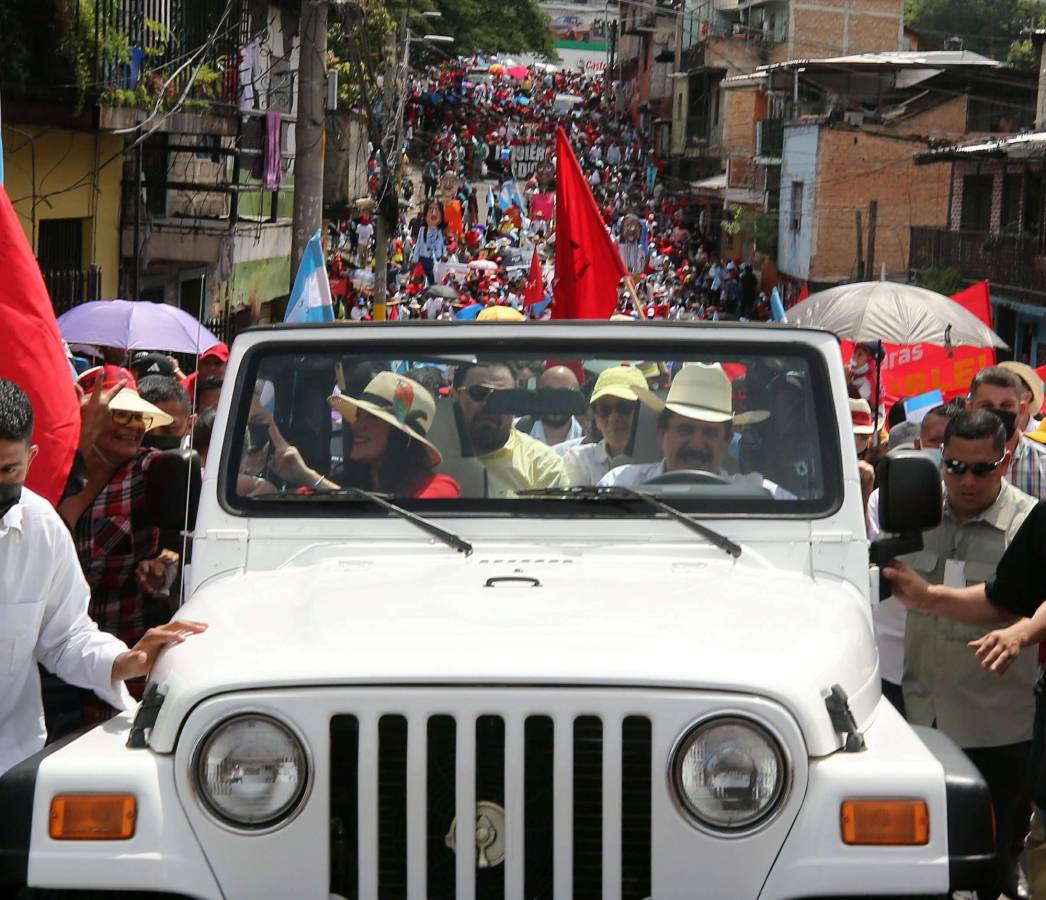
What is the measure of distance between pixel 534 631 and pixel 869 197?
43816 millimetres

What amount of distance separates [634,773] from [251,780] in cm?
76

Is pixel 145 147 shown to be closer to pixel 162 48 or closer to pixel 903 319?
pixel 162 48

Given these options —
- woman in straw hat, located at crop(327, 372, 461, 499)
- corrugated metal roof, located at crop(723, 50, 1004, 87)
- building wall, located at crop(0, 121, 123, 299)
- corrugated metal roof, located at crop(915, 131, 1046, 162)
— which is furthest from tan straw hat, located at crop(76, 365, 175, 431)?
corrugated metal roof, located at crop(723, 50, 1004, 87)

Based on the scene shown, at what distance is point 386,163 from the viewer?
29.3m

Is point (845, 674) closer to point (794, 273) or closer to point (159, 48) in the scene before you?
point (159, 48)

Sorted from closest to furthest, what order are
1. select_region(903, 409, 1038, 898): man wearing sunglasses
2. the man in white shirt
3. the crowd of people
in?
1. the man in white shirt
2. select_region(903, 409, 1038, 898): man wearing sunglasses
3. the crowd of people

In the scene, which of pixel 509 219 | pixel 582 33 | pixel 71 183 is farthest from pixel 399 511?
pixel 582 33

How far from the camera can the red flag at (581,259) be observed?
10.9 meters

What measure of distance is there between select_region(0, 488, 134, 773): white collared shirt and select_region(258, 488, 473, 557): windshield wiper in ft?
1.82

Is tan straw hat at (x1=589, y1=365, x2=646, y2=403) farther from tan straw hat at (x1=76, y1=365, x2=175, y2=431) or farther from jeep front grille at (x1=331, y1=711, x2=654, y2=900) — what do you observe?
tan straw hat at (x1=76, y1=365, x2=175, y2=431)

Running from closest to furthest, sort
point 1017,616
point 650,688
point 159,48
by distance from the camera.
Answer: point 650,688 < point 1017,616 < point 159,48

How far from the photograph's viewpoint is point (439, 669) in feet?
11.7

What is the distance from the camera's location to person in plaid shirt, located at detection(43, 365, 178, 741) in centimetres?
602

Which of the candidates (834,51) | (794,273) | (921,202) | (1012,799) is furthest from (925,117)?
(1012,799)
